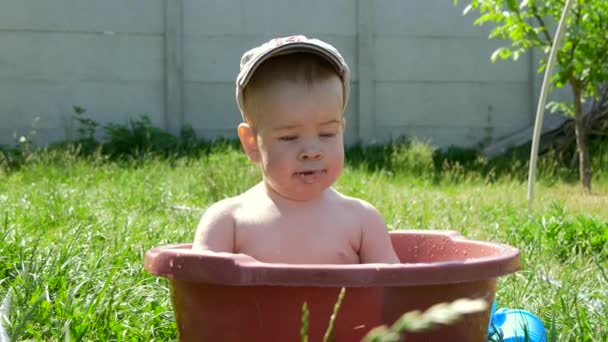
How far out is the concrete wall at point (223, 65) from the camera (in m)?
9.38

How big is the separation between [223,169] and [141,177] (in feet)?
2.23

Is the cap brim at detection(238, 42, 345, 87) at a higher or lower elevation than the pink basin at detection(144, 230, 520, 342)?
higher

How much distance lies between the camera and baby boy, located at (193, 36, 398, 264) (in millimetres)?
2049

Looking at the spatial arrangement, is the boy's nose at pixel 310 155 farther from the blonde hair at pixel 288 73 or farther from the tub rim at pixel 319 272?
the tub rim at pixel 319 272

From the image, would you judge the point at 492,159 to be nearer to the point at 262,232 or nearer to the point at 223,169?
the point at 223,169

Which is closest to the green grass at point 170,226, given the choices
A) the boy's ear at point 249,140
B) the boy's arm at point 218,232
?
the boy's arm at point 218,232

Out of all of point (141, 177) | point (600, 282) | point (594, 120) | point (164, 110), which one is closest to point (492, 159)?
point (594, 120)

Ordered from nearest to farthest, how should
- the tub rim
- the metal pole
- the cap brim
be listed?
the tub rim, the cap brim, the metal pole

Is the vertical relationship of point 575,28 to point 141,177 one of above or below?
above

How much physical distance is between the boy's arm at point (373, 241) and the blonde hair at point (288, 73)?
13.6 inches

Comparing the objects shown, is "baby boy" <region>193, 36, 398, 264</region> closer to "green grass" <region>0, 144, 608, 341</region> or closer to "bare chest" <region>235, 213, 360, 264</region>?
"bare chest" <region>235, 213, 360, 264</region>

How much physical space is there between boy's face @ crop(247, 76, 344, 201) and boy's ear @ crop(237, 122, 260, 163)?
65 mm

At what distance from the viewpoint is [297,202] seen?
215 centimetres

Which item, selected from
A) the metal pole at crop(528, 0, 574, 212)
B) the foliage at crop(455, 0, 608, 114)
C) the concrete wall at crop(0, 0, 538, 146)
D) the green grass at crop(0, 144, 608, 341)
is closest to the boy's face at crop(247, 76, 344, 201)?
the green grass at crop(0, 144, 608, 341)
